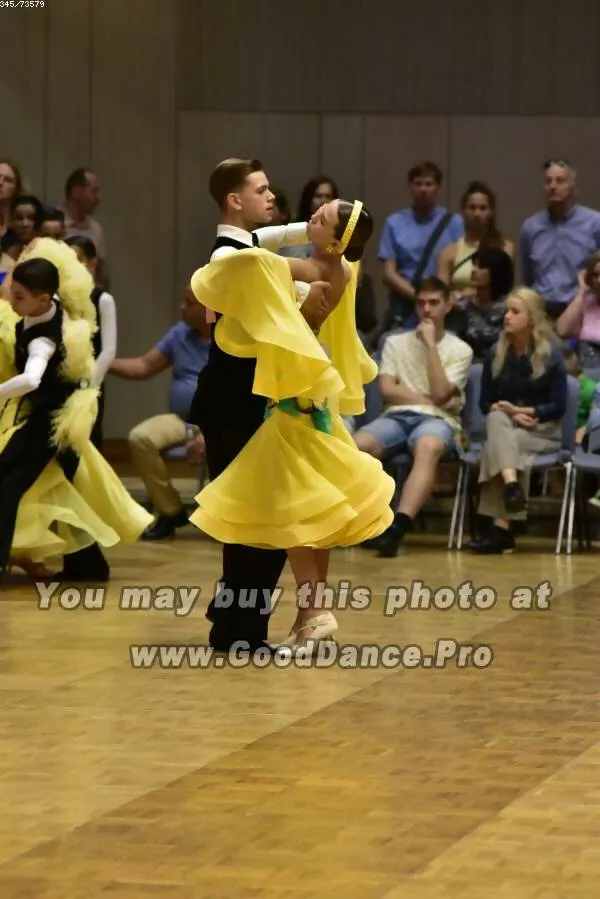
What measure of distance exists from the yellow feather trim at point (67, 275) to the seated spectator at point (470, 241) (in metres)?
2.88

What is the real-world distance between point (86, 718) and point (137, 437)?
14.9 ft

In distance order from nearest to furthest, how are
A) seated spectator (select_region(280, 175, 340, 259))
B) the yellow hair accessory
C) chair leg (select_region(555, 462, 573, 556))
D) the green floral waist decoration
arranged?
the yellow hair accessory < the green floral waist decoration < chair leg (select_region(555, 462, 573, 556)) < seated spectator (select_region(280, 175, 340, 259))

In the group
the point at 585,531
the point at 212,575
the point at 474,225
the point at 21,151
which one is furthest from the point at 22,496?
the point at 21,151

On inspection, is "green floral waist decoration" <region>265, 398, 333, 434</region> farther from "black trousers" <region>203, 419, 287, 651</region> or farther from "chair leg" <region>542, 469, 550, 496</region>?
"chair leg" <region>542, 469, 550, 496</region>

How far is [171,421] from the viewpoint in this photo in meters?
9.91

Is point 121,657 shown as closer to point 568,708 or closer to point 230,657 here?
point 230,657

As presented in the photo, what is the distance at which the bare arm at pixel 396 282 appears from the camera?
1082 cm

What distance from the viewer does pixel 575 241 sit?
10.5m

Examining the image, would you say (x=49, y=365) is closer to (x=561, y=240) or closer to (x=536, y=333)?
(x=536, y=333)

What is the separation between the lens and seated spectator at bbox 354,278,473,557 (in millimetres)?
9289

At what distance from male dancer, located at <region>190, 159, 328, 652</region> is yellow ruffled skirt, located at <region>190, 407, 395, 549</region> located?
0.49 feet

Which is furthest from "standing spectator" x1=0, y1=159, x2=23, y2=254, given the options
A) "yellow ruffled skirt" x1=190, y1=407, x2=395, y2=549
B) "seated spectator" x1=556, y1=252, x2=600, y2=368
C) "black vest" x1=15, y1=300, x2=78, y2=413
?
"yellow ruffled skirt" x1=190, y1=407, x2=395, y2=549

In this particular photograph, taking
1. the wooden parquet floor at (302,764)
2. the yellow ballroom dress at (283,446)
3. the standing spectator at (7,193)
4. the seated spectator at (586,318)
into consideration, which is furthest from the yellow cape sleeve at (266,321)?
the standing spectator at (7,193)

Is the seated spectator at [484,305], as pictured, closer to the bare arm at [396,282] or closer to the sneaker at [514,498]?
the bare arm at [396,282]
